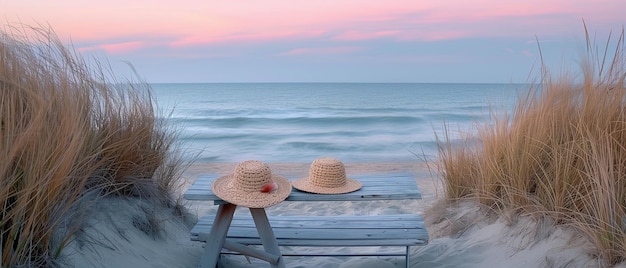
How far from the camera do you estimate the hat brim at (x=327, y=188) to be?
3.56 m

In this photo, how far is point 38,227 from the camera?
2.85 meters

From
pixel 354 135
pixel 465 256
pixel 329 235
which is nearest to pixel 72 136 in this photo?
pixel 329 235

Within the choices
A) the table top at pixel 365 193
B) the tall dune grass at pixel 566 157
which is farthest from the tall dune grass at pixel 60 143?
the tall dune grass at pixel 566 157

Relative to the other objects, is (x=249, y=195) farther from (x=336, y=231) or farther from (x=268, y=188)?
(x=336, y=231)

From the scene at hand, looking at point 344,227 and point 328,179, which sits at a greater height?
point 328,179

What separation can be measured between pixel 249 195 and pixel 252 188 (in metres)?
0.05

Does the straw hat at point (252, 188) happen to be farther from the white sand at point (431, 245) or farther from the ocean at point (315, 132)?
the ocean at point (315, 132)

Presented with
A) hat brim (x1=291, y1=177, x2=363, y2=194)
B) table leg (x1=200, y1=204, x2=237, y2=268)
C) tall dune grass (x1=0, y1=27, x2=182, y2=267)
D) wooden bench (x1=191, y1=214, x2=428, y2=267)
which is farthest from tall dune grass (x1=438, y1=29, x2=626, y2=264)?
tall dune grass (x1=0, y1=27, x2=182, y2=267)

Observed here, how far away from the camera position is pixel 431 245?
4629mm

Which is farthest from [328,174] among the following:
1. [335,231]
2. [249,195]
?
[335,231]

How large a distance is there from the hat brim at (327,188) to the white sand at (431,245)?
100 centimetres

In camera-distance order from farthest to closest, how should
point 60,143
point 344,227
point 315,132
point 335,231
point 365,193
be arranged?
point 315,132 < point 344,227 < point 335,231 < point 365,193 < point 60,143

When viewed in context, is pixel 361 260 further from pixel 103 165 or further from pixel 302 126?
pixel 302 126

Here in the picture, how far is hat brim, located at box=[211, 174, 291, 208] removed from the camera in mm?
3480
